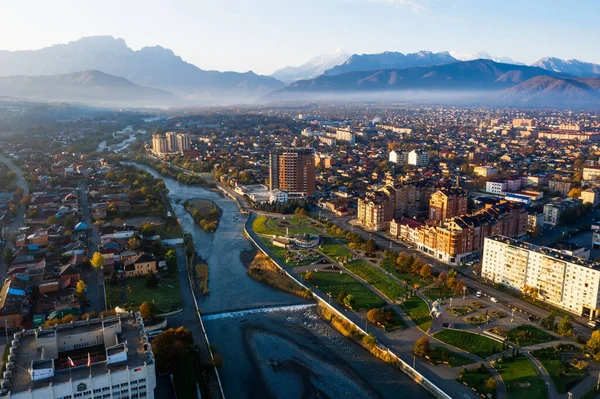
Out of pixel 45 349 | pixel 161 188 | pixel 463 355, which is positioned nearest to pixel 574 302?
pixel 463 355

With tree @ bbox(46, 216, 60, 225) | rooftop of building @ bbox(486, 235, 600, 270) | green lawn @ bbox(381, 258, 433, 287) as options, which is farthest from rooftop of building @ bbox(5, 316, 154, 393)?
tree @ bbox(46, 216, 60, 225)

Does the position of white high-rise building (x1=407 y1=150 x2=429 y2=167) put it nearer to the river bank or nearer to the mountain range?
the river bank

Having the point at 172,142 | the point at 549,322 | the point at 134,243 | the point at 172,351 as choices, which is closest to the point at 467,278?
the point at 549,322

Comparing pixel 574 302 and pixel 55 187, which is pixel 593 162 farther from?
pixel 55 187

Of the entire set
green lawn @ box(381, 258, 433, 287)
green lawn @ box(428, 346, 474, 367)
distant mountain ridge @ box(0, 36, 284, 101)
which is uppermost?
distant mountain ridge @ box(0, 36, 284, 101)

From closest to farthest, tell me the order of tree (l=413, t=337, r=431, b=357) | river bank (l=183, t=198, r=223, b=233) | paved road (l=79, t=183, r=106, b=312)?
tree (l=413, t=337, r=431, b=357), paved road (l=79, t=183, r=106, b=312), river bank (l=183, t=198, r=223, b=233)

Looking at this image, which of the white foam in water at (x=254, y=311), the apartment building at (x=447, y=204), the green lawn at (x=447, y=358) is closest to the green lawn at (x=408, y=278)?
the white foam in water at (x=254, y=311)
